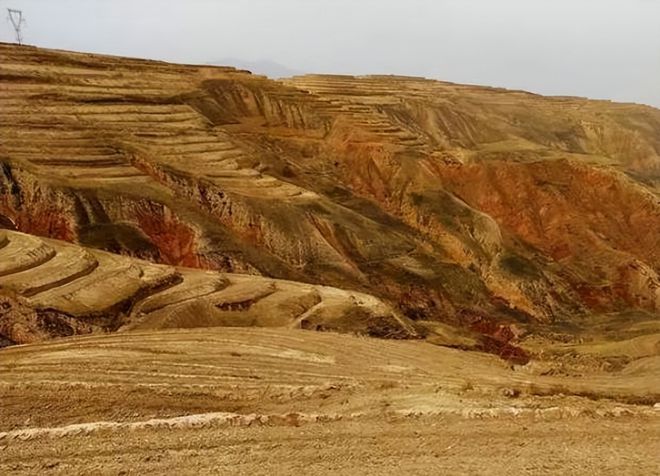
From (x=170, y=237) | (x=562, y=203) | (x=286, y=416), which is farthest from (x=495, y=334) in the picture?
(x=286, y=416)

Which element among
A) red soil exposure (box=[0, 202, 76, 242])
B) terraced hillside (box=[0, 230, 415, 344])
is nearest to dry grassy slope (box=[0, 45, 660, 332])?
red soil exposure (box=[0, 202, 76, 242])

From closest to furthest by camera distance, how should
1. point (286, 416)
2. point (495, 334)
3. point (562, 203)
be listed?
point (286, 416)
point (495, 334)
point (562, 203)

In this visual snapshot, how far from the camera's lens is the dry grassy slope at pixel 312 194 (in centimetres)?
4288

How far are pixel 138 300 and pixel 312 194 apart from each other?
81.9 feet

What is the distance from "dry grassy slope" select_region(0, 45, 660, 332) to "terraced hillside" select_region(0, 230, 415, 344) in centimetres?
812

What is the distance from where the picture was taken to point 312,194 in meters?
52.0

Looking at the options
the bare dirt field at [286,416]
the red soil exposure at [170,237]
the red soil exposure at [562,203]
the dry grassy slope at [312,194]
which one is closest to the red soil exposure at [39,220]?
the dry grassy slope at [312,194]

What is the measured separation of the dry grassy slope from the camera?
4288 cm

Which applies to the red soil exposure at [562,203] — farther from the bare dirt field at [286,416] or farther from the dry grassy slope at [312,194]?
the bare dirt field at [286,416]

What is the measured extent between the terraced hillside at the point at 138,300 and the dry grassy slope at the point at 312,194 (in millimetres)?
8119

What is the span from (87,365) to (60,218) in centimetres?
2440

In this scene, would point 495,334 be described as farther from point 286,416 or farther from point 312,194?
point 286,416

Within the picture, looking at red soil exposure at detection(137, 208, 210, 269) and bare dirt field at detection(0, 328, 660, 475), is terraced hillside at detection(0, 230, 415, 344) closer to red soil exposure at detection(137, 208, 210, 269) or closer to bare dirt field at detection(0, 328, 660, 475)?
bare dirt field at detection(0, 328, 660, 475)

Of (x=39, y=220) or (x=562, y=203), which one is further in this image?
(x=562, y=203)
